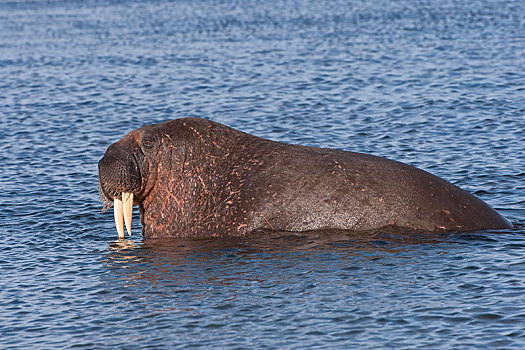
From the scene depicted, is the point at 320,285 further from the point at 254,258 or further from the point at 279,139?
the point at 279,139

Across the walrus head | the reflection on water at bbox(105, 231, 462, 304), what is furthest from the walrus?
the reflection on water at bbox(105, 231, 462, 304)

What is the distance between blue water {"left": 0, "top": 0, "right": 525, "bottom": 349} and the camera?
29.2 feet

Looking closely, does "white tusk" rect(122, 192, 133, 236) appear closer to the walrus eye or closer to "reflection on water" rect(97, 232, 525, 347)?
"reflection on water" rect(97, 232, 525, 347)

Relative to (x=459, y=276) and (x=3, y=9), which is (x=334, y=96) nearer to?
(x=459, y=276)

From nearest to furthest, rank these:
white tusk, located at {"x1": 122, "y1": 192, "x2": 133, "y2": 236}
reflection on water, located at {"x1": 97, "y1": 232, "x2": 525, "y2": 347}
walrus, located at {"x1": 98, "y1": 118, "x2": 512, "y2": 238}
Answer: reflection on water, located at {"x1": 97, "y1": 232, "x2": 525, "y2": 347} < walrus, located at {"x1": 98, "y1": 118, "x2": 512, "y2": 238} < white tusk, located at {"x1": 122, "y1": 192, "x2": 133, "y2": 236}

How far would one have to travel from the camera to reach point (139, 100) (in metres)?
24.7

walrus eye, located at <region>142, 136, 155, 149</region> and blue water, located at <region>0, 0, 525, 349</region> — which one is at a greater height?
walrus eye, located at <region>142, 136, 155, 149</region>

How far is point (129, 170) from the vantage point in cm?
1140

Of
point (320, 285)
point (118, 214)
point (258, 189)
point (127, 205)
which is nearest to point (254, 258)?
point (258, 189)

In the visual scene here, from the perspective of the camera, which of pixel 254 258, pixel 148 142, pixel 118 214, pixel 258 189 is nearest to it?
pixel 254 258

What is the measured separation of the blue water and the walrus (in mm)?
239

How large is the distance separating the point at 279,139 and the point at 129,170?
787 cm

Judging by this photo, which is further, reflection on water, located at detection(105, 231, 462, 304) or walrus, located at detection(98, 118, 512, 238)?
walrus, located at detection(98, 118, 512, 238)

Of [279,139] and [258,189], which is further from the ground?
[258,189]
